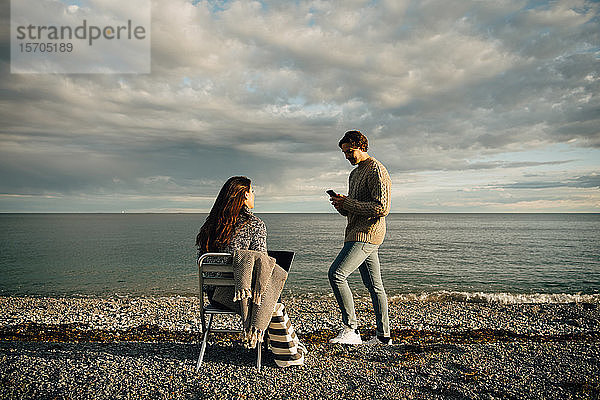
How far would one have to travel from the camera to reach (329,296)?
1580cm

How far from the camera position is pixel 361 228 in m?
5.49

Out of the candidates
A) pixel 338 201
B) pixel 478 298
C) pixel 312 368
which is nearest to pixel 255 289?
pixel 312 368

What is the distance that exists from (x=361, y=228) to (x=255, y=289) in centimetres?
174

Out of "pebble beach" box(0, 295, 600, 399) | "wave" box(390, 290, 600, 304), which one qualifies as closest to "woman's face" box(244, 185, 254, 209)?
"pebble beach" box(0, 295, 600, 399)

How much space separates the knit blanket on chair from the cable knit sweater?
130cm

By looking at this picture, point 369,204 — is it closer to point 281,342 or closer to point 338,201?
point 338,201

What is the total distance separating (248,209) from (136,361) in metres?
2.33

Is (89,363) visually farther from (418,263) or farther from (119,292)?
(418,263)

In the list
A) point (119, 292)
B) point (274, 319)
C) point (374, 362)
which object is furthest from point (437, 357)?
point (119, 292)

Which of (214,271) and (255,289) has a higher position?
(214,271)

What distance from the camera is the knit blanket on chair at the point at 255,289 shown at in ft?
14.5

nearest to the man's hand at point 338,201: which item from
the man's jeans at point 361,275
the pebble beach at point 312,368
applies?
the man's jeans at point 361,275

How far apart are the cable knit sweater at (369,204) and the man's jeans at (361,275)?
0.14 metres

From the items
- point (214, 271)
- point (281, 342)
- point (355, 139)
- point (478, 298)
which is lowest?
point (478, 298)
